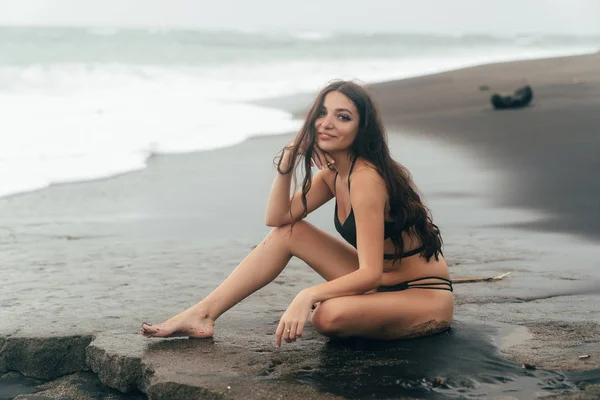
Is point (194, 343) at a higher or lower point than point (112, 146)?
lower

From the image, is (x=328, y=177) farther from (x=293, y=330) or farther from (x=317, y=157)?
(x=293, y=330)

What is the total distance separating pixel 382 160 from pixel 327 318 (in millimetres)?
724

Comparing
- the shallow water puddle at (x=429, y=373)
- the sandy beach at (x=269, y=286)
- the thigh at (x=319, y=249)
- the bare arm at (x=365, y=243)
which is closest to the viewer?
the shallow water puddle at (x=429, y=373)

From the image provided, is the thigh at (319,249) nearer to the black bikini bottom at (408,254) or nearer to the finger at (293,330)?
the black bikini bottom at (408,254)

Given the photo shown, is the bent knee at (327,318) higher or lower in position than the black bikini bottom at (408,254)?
lower

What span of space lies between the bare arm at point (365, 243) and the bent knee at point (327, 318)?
48mm

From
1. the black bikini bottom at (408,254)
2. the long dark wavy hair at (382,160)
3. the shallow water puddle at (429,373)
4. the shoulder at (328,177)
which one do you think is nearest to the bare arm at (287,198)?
the shoulder at (328,177)

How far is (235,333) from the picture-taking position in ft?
14.3

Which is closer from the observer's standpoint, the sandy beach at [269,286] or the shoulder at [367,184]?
the sandy beach at [269,286]

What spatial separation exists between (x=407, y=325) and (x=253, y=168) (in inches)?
230

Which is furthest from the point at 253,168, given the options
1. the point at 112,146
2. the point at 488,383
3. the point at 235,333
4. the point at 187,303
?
the point at 488,383

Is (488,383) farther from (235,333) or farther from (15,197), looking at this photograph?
(15,197)

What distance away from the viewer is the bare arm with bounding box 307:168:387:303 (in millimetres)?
3941

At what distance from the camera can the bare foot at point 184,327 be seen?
4.14m
